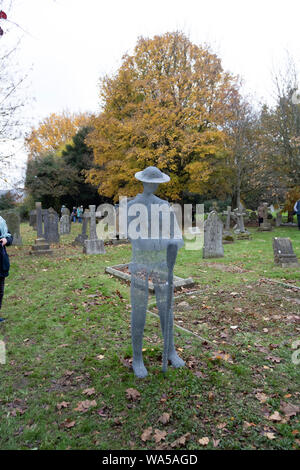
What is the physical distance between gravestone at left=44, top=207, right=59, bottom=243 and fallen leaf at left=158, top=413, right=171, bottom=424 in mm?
13763

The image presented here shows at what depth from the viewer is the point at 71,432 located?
120 inches

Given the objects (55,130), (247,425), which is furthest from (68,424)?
(55,130)

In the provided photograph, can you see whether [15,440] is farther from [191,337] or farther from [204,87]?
[204,87]

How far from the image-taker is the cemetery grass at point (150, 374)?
3.03 m

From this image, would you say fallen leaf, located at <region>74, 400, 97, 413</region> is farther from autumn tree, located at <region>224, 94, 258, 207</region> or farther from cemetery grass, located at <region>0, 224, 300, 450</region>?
autumn tree, located at <region>224, 94, 258, 207</region>

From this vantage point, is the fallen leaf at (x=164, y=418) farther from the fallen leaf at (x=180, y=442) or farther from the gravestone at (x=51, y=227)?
the gravestone at (x=51, y=227)

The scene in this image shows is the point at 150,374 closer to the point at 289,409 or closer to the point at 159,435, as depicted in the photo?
the point at 159,435

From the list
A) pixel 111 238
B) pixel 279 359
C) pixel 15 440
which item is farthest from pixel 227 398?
pixel 111 238

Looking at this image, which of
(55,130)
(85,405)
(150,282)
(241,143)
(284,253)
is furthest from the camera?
(55,130)

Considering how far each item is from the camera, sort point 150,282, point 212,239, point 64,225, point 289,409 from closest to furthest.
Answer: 1. point 289,409
2. point 150,282
3. point 212,239
4. point 64,225

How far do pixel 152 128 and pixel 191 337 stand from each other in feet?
45.4

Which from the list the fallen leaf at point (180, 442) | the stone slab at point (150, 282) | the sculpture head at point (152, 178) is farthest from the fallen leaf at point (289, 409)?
the stone slab at point (150, 282)

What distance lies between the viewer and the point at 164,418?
10.5 feet

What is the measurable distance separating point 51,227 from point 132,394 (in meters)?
13.4
